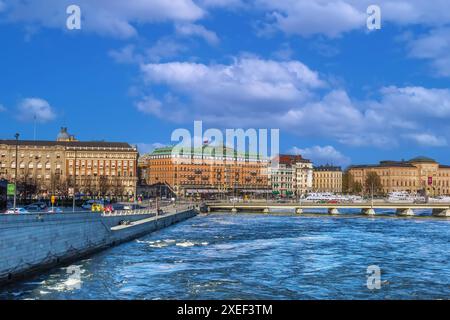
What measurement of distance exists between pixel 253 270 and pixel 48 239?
50.4 ft

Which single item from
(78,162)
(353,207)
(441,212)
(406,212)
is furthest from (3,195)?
(78,162)

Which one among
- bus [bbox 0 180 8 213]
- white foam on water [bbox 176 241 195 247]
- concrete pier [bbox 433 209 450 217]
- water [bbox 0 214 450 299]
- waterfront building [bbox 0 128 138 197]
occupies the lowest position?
water [bbox 0 214 450 299]

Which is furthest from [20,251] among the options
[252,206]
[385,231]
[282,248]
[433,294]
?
[252,206]

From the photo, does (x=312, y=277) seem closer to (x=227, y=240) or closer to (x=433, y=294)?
(x=433, y=294)

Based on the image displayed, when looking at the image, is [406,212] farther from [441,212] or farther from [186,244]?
[186,244]

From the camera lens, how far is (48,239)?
1694 inches

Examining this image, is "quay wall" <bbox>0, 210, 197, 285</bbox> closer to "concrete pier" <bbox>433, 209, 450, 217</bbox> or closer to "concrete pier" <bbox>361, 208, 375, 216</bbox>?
"concrete pier" <bbox>361, 208, 375, 216</bbox>

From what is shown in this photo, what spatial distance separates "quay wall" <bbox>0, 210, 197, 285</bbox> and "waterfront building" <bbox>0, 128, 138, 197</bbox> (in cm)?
10829

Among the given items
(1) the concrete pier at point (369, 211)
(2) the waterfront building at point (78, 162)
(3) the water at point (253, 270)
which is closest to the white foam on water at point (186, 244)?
(3) the water at point (253, 270)

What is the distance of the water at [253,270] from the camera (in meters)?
35.0

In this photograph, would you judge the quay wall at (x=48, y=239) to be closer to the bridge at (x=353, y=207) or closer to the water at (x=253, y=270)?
the water at (x=253, y=270)

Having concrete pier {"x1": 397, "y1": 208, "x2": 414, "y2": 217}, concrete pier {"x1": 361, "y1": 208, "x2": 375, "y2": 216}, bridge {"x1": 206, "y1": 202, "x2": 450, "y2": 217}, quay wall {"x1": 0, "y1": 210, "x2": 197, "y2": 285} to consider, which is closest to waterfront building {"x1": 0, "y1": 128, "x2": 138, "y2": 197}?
bridge {"x1": 206, "y1": 202, "x2": 450, "y2": 217}

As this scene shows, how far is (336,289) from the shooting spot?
120 ft

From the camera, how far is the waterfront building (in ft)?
568
